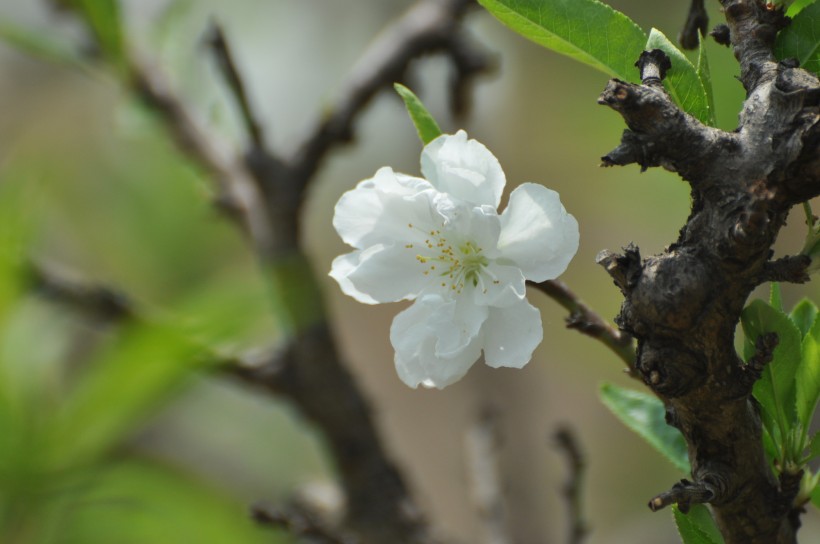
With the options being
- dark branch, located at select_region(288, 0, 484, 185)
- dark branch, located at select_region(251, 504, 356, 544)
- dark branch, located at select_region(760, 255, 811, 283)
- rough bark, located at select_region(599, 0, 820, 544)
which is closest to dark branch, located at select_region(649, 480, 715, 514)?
rough bark, located at select_region(599, 0, 820, 544)

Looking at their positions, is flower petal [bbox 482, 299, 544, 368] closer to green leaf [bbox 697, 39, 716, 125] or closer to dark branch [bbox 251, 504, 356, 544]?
green leaf [bbox 697, 39, 716, 125]

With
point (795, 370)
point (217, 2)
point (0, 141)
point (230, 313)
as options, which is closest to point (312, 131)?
point (230, 313)

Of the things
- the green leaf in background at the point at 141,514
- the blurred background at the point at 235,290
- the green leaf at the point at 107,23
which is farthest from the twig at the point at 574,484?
the green leaf at the point at 107,23

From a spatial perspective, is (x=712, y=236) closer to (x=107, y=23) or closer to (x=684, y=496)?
(x=684, y=496)

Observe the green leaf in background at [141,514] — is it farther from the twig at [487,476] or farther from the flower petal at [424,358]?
the twig at [487,476]

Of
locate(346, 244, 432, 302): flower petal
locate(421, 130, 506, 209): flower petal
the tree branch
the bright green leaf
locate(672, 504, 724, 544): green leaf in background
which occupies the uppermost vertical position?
locate(421, 130, 506, 209): flower petal

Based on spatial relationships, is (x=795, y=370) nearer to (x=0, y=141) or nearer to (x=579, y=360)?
(x=579, y=360)
